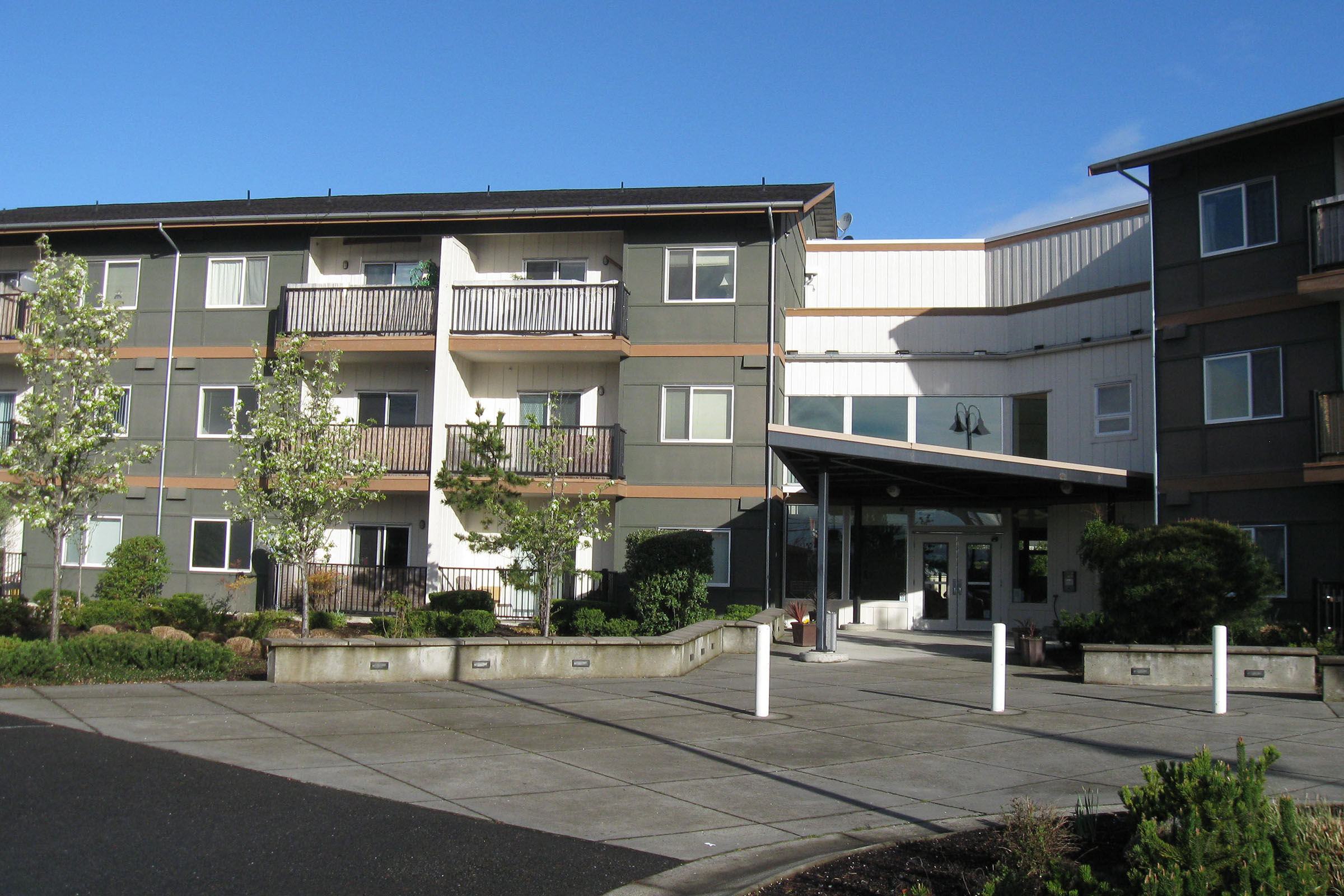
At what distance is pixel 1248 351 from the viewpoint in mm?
19484

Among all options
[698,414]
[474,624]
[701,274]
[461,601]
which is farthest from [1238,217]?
[461,601]

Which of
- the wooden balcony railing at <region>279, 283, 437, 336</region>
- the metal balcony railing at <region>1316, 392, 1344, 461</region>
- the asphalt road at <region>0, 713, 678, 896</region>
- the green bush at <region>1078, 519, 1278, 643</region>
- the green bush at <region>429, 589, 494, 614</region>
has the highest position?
the wooden balcony railing at <region>279, 283, 437, 336</region>

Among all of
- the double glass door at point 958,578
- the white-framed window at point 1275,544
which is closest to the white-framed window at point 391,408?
the double glass door at point 958,578

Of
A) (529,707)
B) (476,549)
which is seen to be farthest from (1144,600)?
(476,549)

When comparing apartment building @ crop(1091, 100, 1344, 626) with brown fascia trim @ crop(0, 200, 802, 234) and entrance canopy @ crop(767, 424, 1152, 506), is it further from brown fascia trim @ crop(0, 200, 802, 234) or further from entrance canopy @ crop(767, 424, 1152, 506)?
brown fascia trim @ crop(0, 200, 802, 234)

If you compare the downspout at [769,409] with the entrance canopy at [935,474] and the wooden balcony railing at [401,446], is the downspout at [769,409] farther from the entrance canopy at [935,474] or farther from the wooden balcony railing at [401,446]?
the wooden balcony railing at [401,446]

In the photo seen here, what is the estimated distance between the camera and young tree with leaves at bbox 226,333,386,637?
15797 mm

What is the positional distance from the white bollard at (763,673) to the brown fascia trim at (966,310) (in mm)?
14881

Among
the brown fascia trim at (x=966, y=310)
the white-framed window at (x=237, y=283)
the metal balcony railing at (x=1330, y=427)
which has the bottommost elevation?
the metal balcony railing at (x=1330, y=427)

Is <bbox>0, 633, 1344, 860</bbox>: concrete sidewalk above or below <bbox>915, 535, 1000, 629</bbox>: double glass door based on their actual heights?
below

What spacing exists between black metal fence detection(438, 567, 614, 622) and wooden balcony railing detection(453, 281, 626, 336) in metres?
5.27

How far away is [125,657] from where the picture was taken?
1348 cm

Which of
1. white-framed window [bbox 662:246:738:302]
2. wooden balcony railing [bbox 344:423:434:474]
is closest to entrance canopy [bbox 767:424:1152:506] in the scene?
white-framed window [bbox 662:246:738:302]

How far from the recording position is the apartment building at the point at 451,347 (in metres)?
23.9
